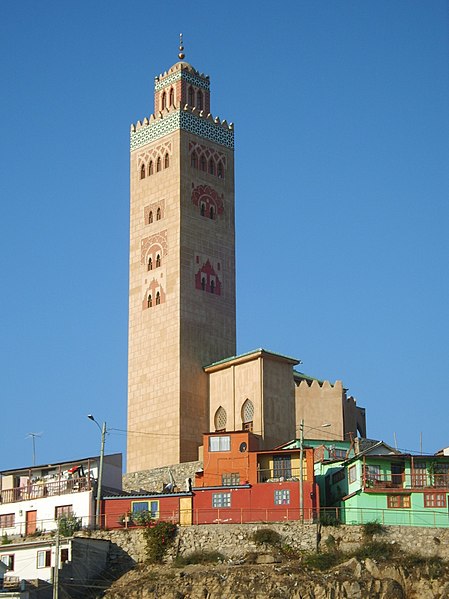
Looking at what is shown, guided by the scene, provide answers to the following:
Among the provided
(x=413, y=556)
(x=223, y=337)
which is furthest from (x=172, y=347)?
(x=413, y=556)

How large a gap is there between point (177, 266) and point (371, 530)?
24.0 metres

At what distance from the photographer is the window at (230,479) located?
69500mm

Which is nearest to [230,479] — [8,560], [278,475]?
[278,475]

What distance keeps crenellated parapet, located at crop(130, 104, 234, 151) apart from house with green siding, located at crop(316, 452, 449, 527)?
85.6ft

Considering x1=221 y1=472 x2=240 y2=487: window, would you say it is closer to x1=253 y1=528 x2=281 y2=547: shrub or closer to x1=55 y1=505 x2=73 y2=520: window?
x1=253 y1=528 x2=281 y2=547: shrub

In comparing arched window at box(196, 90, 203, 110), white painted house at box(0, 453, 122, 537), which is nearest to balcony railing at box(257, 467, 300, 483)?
white painted house at box(0, 453, 122, 537)

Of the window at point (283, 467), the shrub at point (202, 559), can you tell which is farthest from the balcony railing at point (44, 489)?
the window at point (283, 467)

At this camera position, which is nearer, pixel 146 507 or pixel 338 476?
pixel 146 507

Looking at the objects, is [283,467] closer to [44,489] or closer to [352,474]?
[352,474]

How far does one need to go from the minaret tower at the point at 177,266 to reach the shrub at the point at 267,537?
1488cm

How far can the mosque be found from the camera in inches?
3155

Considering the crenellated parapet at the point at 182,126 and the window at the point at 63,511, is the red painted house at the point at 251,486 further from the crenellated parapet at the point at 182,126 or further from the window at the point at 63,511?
the crenellated parapet at the point at 182,126

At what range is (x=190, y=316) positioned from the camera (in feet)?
273

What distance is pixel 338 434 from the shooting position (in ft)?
269
